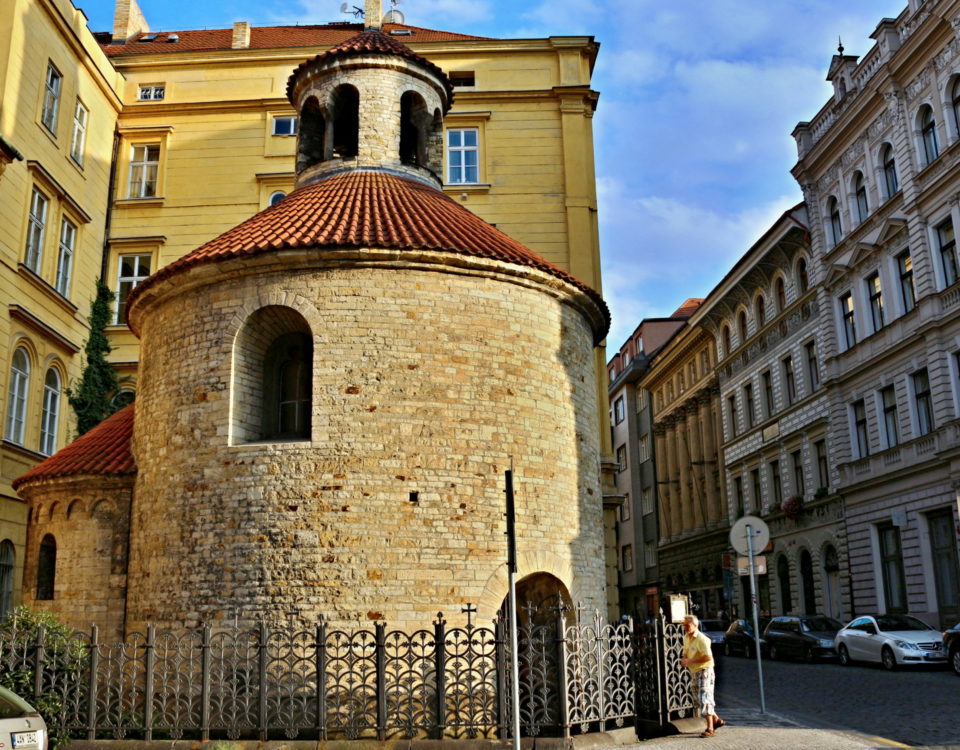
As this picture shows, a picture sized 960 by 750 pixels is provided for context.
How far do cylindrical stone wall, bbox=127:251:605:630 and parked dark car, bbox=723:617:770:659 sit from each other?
1672cm

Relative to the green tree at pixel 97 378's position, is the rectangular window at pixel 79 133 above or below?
above

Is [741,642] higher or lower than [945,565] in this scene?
lower

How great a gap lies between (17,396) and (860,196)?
1016 inches

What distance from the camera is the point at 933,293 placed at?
2547 centimetres

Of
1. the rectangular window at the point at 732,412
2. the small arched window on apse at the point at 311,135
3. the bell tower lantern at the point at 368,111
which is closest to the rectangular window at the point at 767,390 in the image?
the rectangular window at the point at 732,412

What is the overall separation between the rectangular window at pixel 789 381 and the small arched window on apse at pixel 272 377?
25298 mm

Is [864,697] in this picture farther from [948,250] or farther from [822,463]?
[822,463]

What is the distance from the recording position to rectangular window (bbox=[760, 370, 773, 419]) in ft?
122

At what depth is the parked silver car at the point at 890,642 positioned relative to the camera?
20.2 meters

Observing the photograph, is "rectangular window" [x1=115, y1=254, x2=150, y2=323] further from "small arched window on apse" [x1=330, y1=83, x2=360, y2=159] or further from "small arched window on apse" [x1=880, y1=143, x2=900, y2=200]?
"small arched window on apse" [x1=880, y1=143, x2=900, y2=200]

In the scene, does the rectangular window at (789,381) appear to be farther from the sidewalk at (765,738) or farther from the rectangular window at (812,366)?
the sidewalk at (765,738)

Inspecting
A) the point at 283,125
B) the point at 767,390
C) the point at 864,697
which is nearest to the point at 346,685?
the point at 864,697

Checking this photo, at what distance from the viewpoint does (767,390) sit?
124ft

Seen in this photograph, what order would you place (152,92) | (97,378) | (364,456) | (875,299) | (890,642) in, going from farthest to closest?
(875,299) → (152,92) → (97,378) → (890,642) → (364,456)
